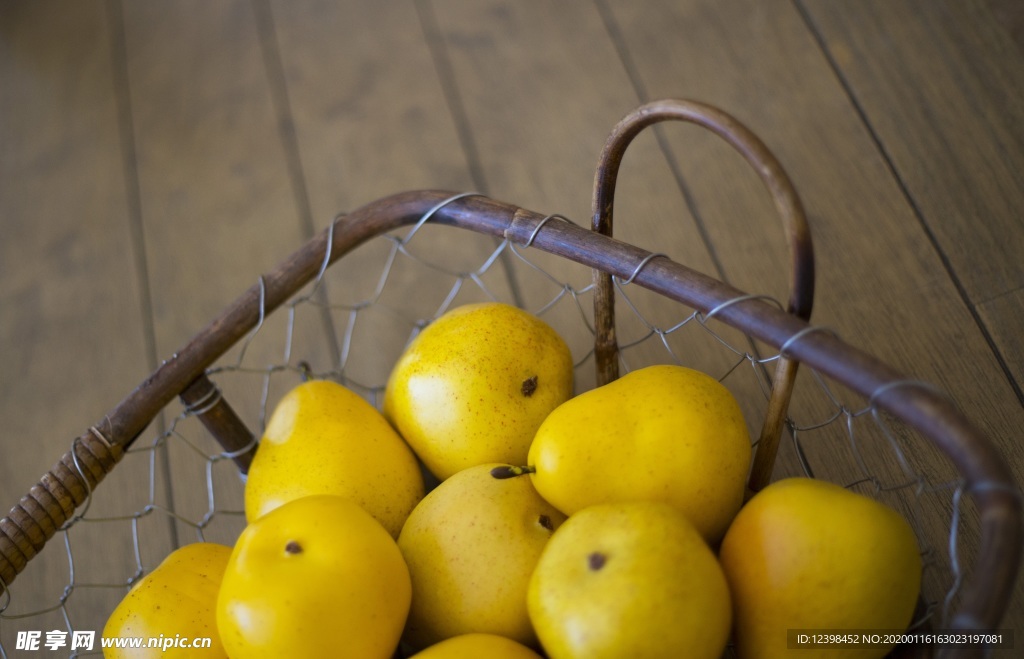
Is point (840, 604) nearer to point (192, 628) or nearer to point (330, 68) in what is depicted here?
point (192, 628)

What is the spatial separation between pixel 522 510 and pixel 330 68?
2.28ft

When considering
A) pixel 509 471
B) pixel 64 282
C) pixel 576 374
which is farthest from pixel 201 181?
pixel 509 471

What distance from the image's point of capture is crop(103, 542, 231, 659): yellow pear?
0.50 metres

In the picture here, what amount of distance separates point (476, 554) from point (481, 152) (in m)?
0.54

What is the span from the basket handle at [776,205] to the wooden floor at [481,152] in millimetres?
246

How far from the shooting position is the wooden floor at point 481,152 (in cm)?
76

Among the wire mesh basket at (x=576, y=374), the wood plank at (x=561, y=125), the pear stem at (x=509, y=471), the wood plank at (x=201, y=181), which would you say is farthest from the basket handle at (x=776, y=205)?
the wood plank at (x=201, y=181)

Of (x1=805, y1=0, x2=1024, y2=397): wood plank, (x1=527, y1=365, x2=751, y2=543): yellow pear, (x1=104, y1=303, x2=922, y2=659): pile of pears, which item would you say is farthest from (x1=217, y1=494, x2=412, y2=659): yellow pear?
(x1=805, y1=0, x2=1024, y2=397): wood plank

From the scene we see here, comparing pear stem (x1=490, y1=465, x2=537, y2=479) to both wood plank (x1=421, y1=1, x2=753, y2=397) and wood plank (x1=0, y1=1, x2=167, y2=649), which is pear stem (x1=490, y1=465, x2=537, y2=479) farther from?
wood plank (x1=0, y1=1, x2=167, y2=649)

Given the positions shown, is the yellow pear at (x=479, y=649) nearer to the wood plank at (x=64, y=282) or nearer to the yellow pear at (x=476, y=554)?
the yellow pear at (x=476, y=554)

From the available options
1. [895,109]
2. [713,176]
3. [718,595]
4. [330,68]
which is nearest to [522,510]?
[718,595]

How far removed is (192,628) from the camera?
1.65 feet

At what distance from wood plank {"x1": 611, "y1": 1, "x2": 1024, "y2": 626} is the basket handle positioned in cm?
19

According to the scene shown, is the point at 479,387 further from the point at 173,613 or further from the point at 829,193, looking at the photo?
the point at 829,193
